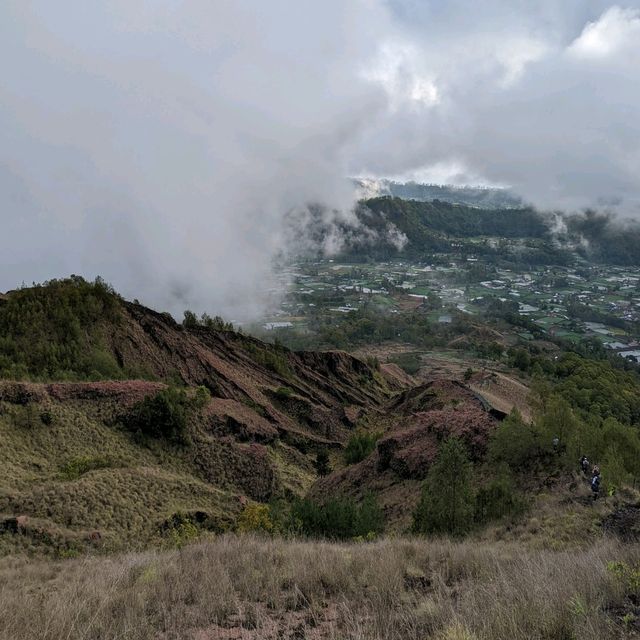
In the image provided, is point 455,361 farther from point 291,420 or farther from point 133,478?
point 133,478

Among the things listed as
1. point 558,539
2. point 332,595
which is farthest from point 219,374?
point 332,595

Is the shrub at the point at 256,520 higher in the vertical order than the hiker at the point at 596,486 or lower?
lower

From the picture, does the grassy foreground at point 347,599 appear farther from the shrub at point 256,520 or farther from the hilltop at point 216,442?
the shrub at point 256,520

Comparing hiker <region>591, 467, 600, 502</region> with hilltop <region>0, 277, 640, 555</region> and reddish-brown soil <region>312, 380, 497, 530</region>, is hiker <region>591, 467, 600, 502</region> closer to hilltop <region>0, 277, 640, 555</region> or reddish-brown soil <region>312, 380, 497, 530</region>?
hilltop <region>0, 277, 640, 555</region>

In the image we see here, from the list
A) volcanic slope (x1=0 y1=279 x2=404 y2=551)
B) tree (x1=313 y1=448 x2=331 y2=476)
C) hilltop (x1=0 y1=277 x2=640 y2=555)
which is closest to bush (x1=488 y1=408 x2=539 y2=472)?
hilltop (x1=0 y1=277 x2=640 y2=555)

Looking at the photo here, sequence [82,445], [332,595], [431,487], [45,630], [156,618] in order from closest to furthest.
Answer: [45,630]
[156,618]
[332,595]
[431,487]
[82,445]

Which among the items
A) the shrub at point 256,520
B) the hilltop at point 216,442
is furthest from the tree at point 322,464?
the shrub at point 256,520

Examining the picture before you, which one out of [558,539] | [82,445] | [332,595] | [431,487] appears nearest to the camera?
[332,595]
